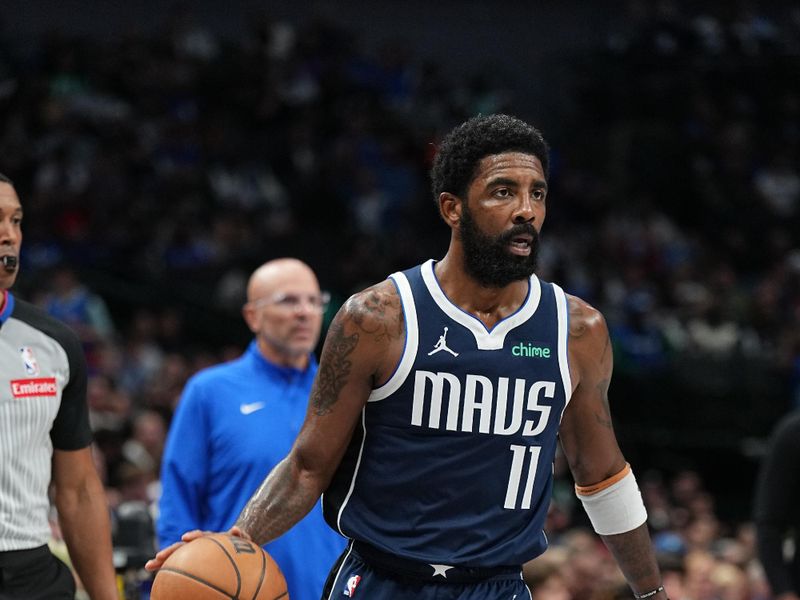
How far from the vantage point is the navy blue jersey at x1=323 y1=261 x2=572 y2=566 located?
3811 mm

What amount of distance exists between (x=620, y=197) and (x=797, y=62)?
342cm

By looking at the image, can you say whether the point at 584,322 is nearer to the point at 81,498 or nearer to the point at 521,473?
the point at 521,473

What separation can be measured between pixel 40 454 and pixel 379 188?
1370 cm

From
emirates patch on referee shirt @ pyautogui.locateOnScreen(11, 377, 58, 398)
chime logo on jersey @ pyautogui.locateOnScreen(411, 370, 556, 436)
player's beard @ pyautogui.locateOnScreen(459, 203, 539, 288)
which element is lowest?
emirates patch on referee shirt @ pyautogui.locateOnScreen(11, 377, 58, 398)

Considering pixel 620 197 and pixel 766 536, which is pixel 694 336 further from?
pixel 766 536

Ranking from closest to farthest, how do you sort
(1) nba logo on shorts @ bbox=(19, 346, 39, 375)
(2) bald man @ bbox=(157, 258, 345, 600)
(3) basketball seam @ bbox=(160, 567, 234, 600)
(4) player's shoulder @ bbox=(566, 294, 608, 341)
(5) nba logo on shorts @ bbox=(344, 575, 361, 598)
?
(3) basketball seam @ bbox=(160, 567, 234, 600), (5) nba logo on shorts @ bbox=(344, 575, 361, 598), (4) player's shoulder @ bbox=(566, 294, 608, 341), (1) nba logo on shorts @ bbox=(19, 346, 39, 375), (2) bald man @ bbox=(157, 258, 345, 600)

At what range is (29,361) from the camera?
4277mm

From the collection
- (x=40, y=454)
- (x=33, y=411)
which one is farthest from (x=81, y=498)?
(x=33, y=411)

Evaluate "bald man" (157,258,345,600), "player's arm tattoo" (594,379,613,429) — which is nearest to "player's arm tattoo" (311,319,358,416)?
"player's arm tattoo" (594,379,613,429)

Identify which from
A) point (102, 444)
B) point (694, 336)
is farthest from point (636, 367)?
point (102, 444)

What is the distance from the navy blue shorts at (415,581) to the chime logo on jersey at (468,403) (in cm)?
41

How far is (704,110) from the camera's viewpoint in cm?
1995

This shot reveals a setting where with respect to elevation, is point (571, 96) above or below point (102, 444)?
above

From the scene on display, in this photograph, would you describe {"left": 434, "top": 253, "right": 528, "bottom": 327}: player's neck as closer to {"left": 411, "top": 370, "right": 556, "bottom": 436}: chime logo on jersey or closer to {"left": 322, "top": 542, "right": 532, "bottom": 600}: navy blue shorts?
{"left": 411, "top": 370, "right": 556, "bottom": 436}: chime logo on jersey
